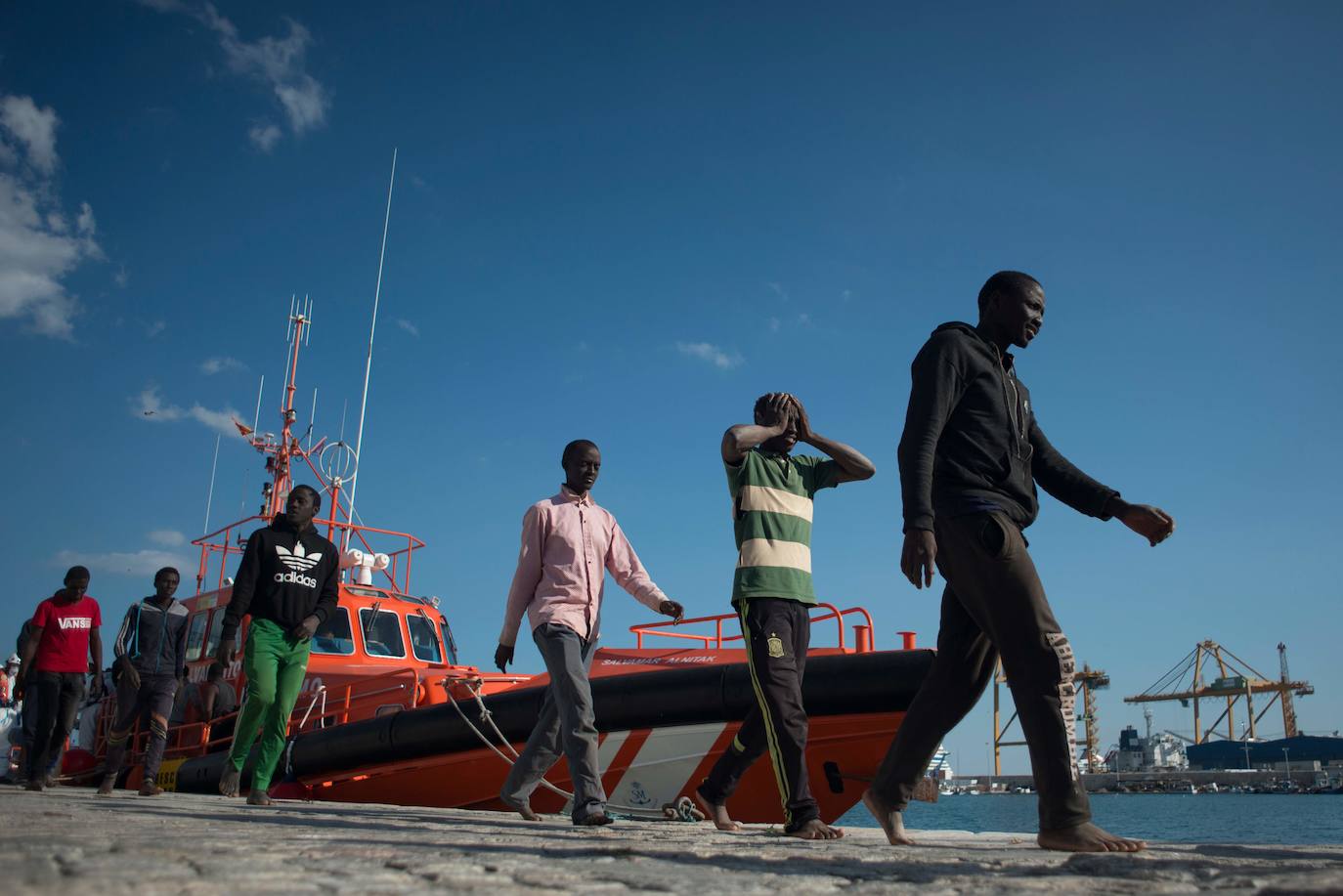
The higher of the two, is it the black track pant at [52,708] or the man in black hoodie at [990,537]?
the man in black hoodie at [990,537]

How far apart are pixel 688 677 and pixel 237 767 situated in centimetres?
262

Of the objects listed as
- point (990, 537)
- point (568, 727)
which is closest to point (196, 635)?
point (568, 727)

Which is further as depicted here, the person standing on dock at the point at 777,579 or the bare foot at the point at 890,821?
the person standing on dock at the point at 777,579

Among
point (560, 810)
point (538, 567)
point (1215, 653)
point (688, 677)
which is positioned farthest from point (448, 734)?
point (1215, 653)

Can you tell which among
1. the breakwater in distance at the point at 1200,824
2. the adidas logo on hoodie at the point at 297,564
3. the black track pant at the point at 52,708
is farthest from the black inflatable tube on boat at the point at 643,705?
the black track pant at the point at 52,708

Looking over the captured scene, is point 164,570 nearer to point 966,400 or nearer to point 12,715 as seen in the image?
point 12,715

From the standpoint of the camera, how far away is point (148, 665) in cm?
677

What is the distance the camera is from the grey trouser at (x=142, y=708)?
21.7 feet

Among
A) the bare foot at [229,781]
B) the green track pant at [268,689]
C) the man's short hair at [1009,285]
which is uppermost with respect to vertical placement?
the man's short hair at [1009,285]

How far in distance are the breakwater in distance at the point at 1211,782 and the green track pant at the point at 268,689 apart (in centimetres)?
7259

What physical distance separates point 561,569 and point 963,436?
2009 millimetres

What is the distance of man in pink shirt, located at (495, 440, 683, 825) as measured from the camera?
4172mm

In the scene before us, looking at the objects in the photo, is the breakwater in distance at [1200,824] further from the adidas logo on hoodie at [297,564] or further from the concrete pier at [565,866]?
the adidas logo on hoodie at [297,564]

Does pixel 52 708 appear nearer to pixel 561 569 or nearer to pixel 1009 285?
pixel 561 569
